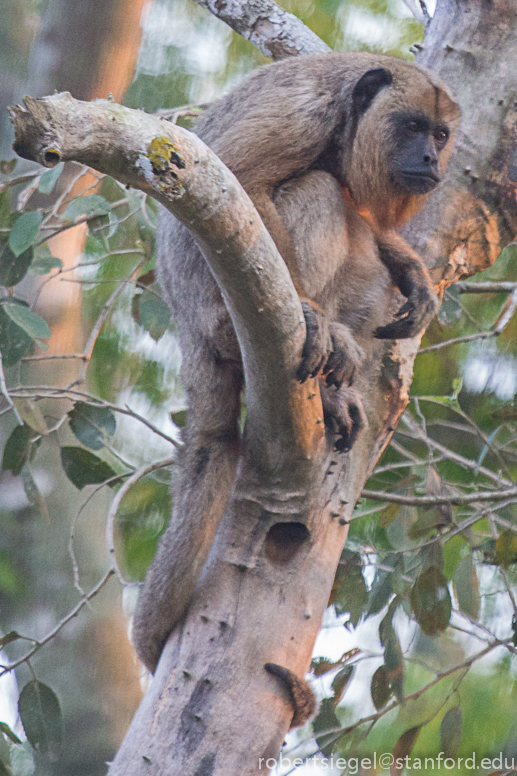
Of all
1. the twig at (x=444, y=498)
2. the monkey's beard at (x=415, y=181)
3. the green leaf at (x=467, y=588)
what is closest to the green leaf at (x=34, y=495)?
the twig at (x=444, y=498)

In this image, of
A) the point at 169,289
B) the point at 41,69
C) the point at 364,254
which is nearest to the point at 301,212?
the point at 364,254

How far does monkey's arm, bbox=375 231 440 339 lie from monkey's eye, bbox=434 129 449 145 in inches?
15.3

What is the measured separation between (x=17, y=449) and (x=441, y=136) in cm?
214

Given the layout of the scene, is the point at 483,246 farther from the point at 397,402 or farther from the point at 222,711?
the point at 222,711

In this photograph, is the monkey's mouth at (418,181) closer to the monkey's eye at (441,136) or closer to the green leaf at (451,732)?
the monkey's eye at (441,136)

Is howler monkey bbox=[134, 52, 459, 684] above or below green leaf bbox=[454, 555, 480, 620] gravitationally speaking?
above

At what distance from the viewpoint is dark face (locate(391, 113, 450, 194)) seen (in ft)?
8.98

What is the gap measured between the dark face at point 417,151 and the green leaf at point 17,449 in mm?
1832

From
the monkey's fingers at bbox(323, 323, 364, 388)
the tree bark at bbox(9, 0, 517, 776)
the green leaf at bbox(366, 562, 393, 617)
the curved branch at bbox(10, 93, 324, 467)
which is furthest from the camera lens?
the green leaf at bbox(366, 562, 393, 617)

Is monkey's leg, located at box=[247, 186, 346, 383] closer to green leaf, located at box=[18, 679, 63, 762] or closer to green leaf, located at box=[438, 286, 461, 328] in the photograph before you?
green leaf, located at box=[438, 286, 461, 328]

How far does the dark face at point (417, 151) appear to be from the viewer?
2738 mm

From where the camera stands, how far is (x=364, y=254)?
2.80 meters

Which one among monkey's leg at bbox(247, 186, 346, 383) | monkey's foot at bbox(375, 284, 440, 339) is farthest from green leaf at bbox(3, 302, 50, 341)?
monkey's foot at bbox(375, 284, 440, 339)

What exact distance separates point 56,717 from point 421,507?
1.66 metres
